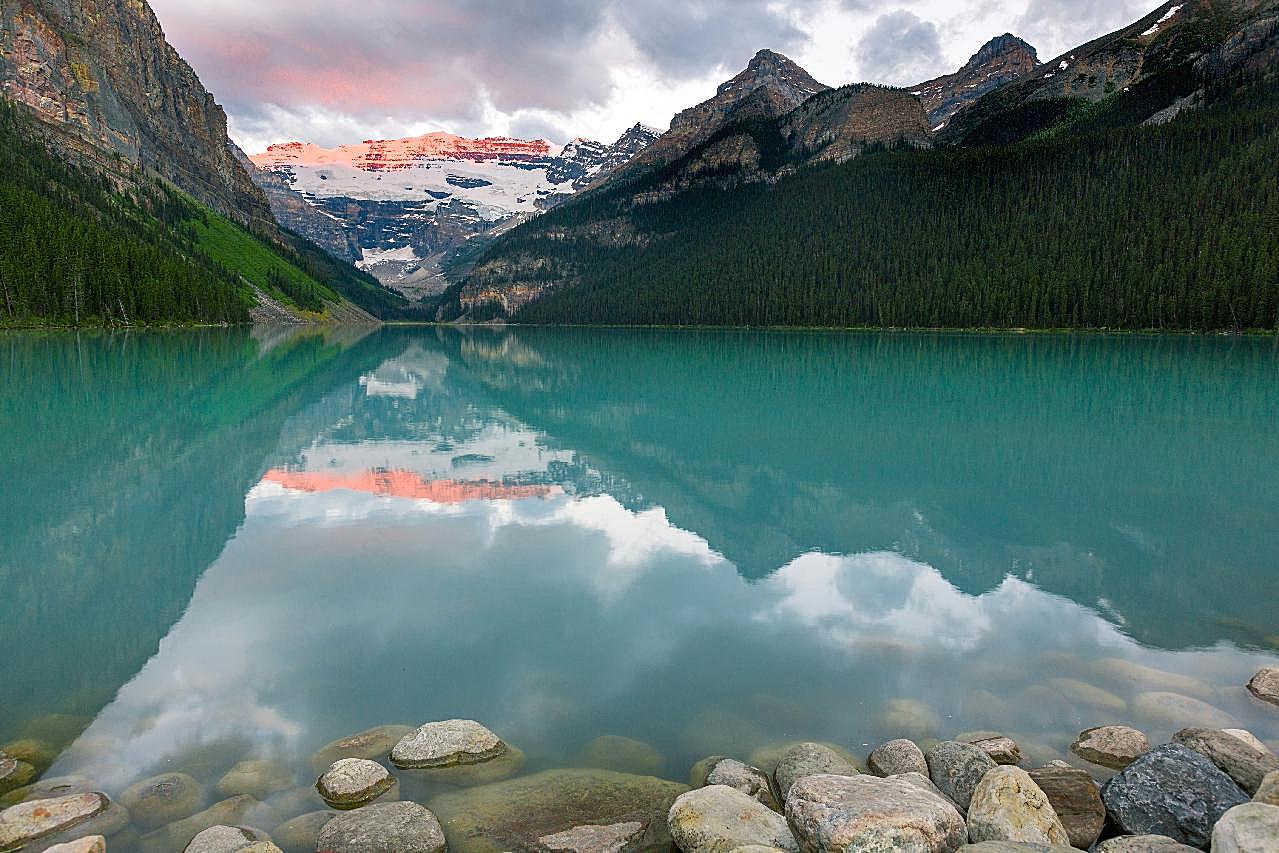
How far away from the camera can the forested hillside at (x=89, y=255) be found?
95.3 m

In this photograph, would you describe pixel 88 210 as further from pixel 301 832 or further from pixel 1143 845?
pixel 1143 845

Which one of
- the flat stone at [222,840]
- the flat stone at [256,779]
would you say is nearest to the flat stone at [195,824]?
the flat stone at [256,779]

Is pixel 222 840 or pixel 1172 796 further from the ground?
pixel 1172 796

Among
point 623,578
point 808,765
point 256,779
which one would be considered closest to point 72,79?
point 623,578

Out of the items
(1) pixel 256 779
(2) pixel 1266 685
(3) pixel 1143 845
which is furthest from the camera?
(2) pixel 1266 685

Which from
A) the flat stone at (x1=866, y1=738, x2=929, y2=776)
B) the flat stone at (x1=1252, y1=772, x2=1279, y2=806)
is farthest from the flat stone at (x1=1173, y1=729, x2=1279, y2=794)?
the flat stone at (x1=866, y1=738, x2=929, y2=776)

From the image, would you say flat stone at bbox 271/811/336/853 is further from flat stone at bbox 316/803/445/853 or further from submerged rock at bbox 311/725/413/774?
submerged rock at bbox 311/725/413/774

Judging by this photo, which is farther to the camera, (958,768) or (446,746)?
(446,746)

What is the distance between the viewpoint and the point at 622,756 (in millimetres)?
8383

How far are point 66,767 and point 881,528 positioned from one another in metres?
16.6

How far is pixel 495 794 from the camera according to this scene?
755 centimetres

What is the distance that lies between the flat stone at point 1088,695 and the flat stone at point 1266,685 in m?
1.87

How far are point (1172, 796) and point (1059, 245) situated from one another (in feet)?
536

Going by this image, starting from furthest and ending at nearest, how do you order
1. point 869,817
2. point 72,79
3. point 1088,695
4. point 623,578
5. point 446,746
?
1. point 72,79
2. point 623,578
3. point 1088,695
4. point 446,746
5. point 869,817
